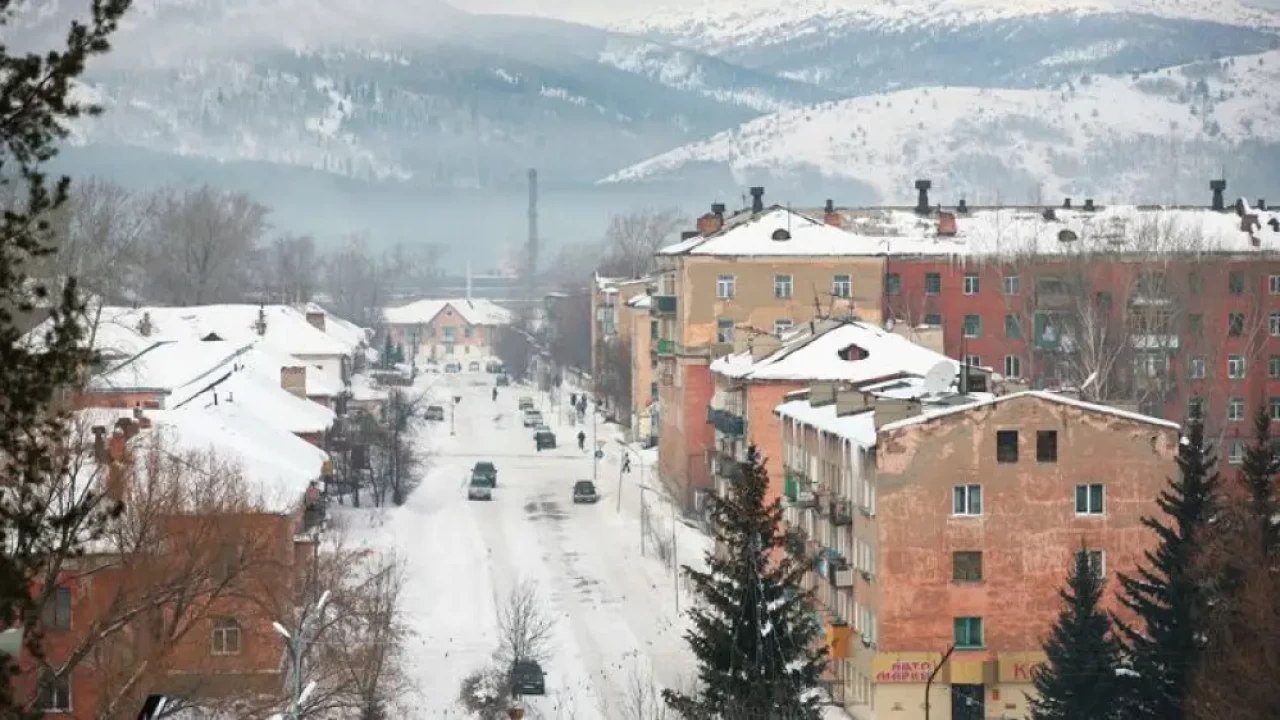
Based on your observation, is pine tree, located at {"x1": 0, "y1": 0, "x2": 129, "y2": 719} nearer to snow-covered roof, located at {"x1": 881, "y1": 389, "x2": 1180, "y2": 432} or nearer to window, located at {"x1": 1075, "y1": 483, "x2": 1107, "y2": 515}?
snow-covered roof, located at {"x1": 881, "y1": 389, "x2": 1180, "y2": 432}

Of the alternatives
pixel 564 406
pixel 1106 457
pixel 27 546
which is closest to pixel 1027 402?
pixel 1106 457

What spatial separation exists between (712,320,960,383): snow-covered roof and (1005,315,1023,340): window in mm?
18733

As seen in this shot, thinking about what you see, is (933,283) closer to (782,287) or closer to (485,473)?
(782,287)

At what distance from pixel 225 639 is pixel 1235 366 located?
4040cm

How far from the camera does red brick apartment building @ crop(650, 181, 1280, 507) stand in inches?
2527

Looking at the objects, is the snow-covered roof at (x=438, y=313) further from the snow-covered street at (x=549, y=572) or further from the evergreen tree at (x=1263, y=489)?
the evergreen tree at (x=1263, y=489)

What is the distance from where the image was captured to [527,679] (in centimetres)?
3600

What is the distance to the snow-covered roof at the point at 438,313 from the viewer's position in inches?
6590

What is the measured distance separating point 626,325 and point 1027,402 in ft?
179

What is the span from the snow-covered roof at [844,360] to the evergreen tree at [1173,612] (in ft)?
48.2

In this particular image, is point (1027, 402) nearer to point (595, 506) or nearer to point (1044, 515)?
point (1044, 515)

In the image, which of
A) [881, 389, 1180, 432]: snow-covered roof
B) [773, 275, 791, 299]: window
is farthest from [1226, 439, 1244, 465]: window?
[881, 389, 1180, 432]: snow-covered roof

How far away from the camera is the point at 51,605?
31.3 m

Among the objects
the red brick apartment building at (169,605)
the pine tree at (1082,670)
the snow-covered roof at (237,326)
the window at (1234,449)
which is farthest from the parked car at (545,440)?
the pine tree at (1082,670)
